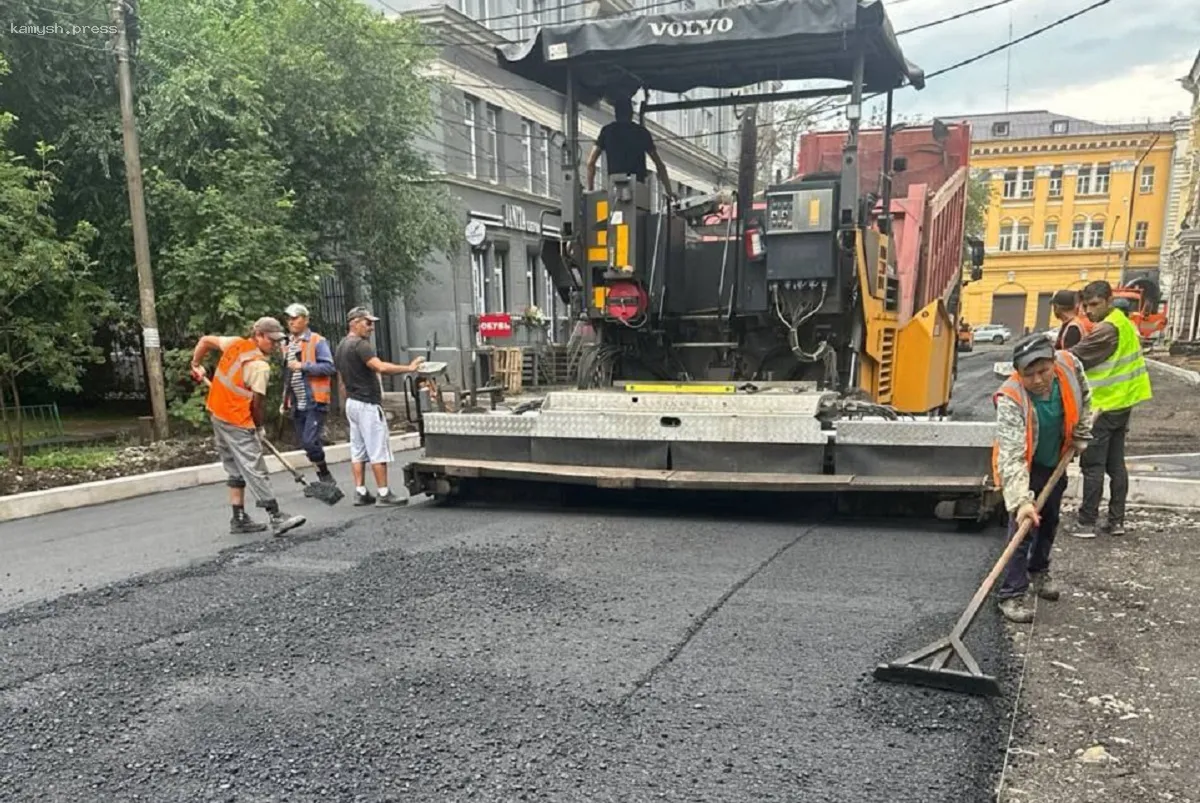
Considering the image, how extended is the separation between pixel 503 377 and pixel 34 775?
1250 cm

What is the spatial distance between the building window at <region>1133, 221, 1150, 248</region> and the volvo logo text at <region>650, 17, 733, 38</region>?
67.3m

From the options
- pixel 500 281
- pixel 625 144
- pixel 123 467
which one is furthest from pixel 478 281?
pixel 625 144

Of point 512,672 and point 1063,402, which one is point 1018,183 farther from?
point 512,672

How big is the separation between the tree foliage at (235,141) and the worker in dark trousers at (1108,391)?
8573mm

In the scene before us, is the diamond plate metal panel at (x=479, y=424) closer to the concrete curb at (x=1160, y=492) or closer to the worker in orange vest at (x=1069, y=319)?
the worker in orange vest at (x=1069, y=319)

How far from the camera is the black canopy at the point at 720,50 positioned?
17.8ft

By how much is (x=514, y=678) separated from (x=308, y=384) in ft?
15.3

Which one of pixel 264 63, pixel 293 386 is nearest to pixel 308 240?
pixel 264 63

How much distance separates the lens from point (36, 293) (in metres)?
8.88

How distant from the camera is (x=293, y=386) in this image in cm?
730

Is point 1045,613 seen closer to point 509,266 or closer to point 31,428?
point 31,428

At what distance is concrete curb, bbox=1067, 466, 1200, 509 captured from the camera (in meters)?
5.91

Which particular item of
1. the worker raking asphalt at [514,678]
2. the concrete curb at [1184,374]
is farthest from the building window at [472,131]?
the worker raking asphalt at [514,678]

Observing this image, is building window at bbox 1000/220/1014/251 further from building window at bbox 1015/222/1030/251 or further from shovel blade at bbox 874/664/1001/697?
shovel blade at bbox 874/664/1001/697
